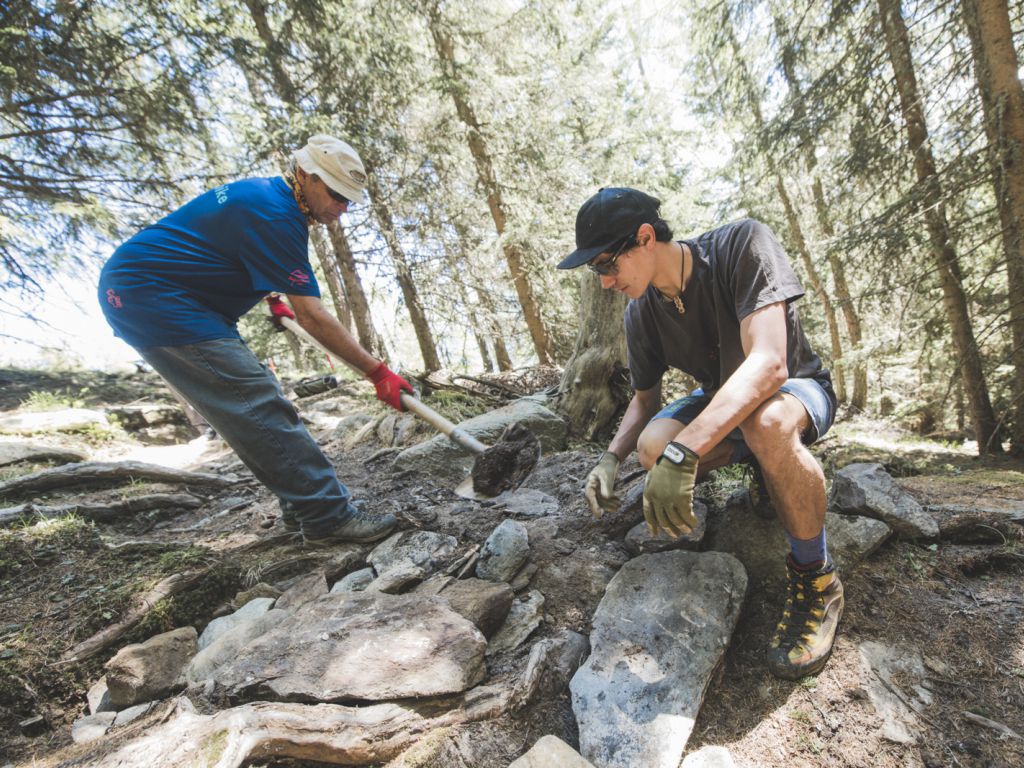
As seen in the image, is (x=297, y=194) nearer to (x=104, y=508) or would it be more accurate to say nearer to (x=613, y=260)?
(x=613, y=260)

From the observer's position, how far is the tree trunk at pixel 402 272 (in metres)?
8.50

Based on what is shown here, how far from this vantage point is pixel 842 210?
768cm

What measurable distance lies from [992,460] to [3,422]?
13170mm

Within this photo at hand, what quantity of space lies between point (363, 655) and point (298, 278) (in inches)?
75.9


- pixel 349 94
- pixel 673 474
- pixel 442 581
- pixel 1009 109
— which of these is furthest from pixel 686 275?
pixel 349 94

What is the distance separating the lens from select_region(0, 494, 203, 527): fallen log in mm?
→ 3367

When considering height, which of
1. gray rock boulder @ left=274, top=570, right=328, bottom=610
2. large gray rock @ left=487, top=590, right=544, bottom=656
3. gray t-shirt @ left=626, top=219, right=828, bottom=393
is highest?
gray t-shirt @ left=626, top=219, right=828, bottom=393

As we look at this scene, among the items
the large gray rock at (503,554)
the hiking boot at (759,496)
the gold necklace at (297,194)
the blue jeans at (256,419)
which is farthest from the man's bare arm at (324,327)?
the hiking boot at (759,496)

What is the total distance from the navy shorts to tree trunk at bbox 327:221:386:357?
22.9ft

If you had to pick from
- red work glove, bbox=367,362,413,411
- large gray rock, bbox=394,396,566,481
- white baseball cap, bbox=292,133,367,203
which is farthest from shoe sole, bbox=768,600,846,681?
white baseball cap, bbox=292,133,367,203

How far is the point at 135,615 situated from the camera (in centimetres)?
230

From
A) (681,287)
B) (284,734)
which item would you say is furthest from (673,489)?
(284,734)

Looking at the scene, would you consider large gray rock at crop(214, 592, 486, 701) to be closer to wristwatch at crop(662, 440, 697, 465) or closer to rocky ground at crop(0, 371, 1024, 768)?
rocky ground at crop(0, 371, 1024, 768)

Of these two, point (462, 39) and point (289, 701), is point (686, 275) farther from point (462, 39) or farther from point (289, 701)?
point (462, 39)
